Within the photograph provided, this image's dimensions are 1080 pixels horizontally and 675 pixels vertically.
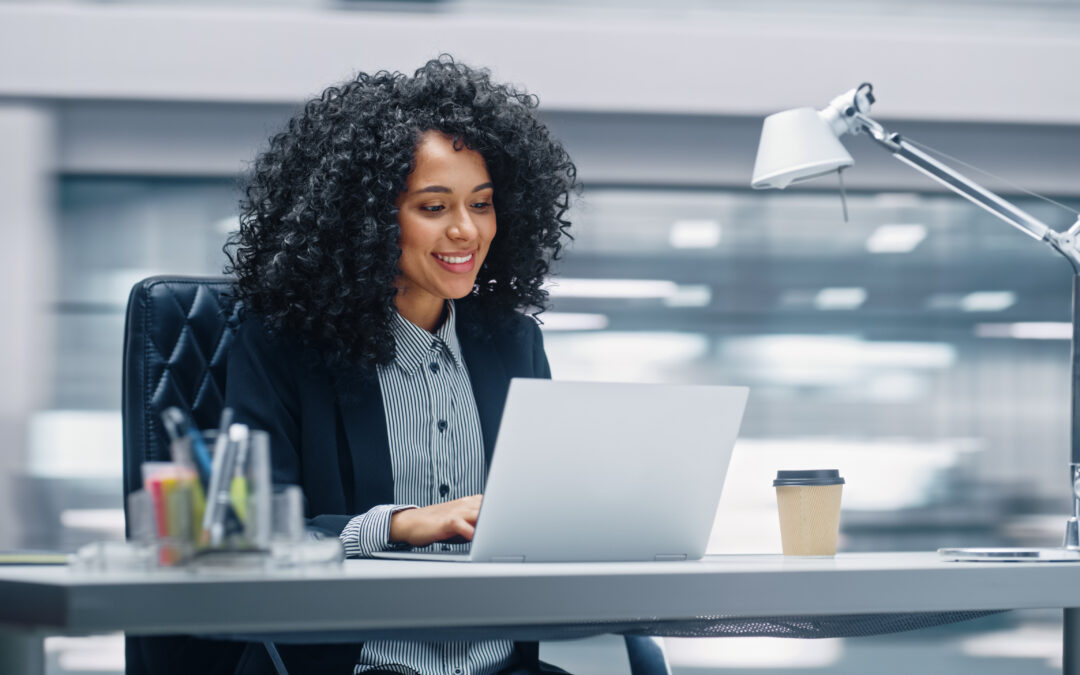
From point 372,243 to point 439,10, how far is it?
2.44 m

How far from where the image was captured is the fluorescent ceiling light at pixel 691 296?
3.72 metres

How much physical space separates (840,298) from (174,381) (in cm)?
Answer: 297

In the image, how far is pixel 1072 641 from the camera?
0.86 metres

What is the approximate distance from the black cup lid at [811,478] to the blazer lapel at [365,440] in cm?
45

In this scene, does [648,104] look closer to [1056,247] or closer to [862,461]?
[862,461]

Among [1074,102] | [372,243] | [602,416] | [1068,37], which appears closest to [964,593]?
[602,416]

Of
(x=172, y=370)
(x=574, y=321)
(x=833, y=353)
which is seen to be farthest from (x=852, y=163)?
(x=833, y=353)

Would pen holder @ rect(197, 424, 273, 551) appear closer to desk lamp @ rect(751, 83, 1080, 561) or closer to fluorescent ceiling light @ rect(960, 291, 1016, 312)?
desk lamp @ rect(751, 83, 1080, 561)

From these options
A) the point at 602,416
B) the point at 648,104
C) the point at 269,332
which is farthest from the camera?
the point at 648,104

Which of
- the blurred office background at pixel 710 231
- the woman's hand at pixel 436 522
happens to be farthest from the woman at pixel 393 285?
the blurred office background at pixel 710 231

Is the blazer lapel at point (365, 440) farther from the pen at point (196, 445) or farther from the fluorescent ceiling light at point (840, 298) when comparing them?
the fluorescent ceiling light at point (840, 298)

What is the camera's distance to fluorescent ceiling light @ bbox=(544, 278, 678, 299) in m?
3.68

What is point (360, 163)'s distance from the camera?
1.35 meters

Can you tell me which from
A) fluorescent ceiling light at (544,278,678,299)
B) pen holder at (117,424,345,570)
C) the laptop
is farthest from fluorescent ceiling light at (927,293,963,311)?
pen holder at (117,424,345,570)
